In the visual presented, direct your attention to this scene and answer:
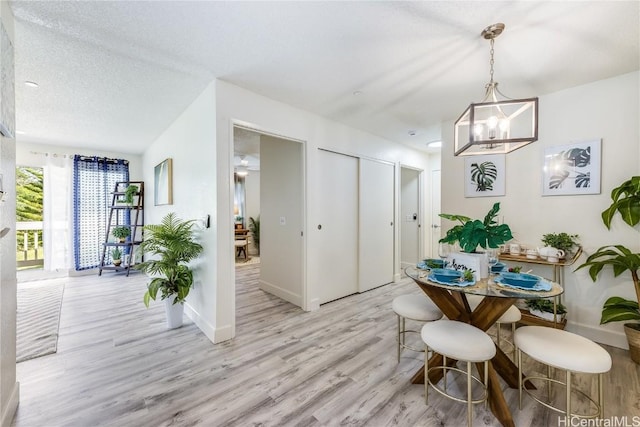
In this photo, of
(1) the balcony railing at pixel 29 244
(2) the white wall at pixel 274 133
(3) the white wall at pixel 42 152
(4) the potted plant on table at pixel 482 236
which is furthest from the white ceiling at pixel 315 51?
(1) the balcony railing at pixel 29 244

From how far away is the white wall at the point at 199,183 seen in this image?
2467mm

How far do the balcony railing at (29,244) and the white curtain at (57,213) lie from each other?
0.79m

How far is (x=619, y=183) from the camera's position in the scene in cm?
236

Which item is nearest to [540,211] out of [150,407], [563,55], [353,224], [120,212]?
[563,55]

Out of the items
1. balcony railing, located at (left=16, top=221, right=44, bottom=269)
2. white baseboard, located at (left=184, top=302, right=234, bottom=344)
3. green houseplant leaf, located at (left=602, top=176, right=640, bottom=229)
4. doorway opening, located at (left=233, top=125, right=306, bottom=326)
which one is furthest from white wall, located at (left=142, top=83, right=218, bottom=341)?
balcony railing, located at (left=16, top=221, right=44, bottom=269)

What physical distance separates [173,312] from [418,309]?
2.40 metres

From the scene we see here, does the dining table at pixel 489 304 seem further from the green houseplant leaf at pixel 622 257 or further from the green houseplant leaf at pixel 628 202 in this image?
the green houseplant leaf at pixel 628 202

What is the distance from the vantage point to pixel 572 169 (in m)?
2.59

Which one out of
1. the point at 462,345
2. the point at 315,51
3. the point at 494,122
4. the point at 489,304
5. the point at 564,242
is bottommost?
the point at 462,345

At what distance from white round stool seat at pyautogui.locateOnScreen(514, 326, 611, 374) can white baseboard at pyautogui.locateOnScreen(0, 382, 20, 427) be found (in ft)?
9.55

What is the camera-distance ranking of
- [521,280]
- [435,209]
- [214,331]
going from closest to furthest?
[521,280] < [214,331] < [435,209]

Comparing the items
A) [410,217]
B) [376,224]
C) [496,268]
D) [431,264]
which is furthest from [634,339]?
[410,217]

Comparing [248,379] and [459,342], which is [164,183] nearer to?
[248,379]

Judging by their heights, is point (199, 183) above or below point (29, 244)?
above
